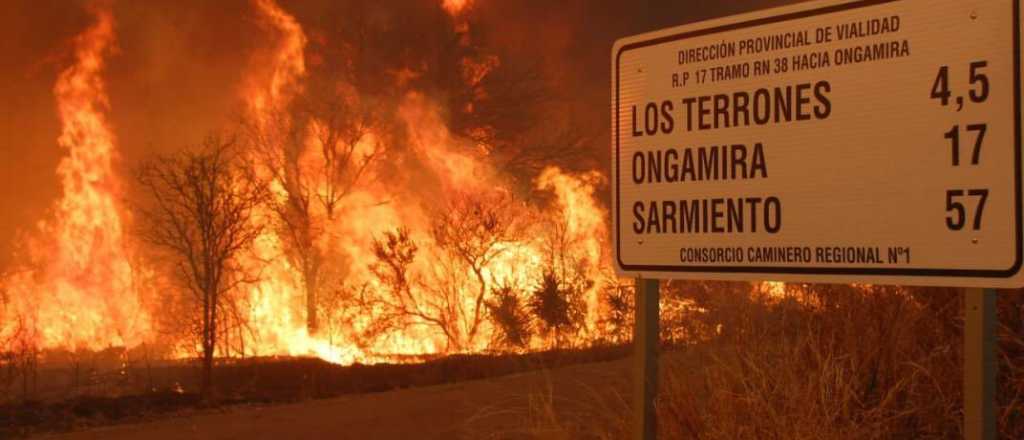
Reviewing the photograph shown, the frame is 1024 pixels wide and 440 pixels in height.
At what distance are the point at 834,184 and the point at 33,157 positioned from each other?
22.4m

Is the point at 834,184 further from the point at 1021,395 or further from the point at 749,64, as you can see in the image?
the point at 1021,395

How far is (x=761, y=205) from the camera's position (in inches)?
145

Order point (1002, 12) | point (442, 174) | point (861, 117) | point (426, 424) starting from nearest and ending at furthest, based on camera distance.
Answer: point (1002, 12) → point (861, 117) → point (426, 424) → point (442, 174)

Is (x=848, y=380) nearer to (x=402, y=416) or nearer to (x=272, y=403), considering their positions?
(x=402, y=416)

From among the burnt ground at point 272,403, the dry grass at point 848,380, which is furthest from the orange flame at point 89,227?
the dry grass at point 848,380

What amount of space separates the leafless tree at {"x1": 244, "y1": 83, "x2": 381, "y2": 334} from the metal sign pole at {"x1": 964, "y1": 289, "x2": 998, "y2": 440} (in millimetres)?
21935

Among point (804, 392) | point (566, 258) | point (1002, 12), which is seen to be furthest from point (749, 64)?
point (566, 258)

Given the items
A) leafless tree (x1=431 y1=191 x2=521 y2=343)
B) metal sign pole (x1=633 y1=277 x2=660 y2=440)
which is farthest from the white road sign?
leafless tree (x1=431 y1=191 x2=521 y2=343)

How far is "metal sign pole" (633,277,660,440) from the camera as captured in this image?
3947mm

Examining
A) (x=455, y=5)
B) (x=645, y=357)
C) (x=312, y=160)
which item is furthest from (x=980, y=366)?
(x=455, y=5)

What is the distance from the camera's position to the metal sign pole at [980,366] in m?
3.11

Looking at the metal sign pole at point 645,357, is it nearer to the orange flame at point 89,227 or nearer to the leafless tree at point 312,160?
the orange flame at point 89,227

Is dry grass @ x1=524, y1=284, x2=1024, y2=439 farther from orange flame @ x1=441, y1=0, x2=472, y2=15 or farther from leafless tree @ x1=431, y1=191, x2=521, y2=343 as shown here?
orange flame @ x1=441, y1=0, x2=472, y2=15

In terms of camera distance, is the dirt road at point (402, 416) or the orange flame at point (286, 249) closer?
the dirt road at point (402, 416)
